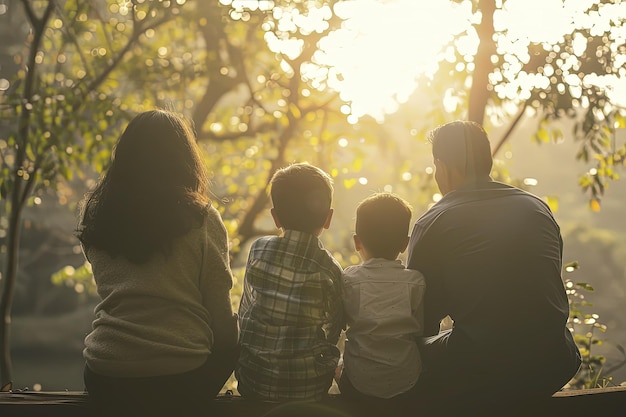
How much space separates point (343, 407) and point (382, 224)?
2.03 feet

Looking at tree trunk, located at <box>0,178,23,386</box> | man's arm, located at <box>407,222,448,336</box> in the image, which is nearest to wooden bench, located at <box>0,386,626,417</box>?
man's arm, located at <box>407,222,448,336</box>

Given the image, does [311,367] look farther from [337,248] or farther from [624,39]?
[337,248]

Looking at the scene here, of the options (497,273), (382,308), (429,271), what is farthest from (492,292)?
(382,308)

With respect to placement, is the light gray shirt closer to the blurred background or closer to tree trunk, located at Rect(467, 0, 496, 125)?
the blurred background

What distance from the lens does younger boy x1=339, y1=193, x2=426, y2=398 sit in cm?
257

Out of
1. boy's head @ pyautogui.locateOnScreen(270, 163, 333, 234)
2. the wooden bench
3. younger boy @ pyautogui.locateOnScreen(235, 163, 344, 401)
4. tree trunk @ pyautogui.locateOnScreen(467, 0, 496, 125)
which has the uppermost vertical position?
tree trunk @ pyautogui.locateOnScreen(467, 0, 496, 125)

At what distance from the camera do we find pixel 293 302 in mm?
2520

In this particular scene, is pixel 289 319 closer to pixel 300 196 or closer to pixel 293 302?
pixel 293 302

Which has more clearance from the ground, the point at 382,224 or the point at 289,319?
the point at 382,224

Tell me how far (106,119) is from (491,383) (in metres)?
3.17

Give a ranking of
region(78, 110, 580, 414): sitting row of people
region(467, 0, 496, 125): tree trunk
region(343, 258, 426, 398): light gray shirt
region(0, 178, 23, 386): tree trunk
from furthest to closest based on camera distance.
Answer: region(0, 178, 23, 386): tree trunk → region(467, 0, 496, 125): tree trunk → region(343, 258, 426, 398): light gray shirt → region(78, 110, 580, 414): sitting row of people

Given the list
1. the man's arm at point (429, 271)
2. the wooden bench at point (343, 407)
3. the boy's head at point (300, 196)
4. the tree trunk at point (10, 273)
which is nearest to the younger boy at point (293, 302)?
the boy's head at point (300, 196)

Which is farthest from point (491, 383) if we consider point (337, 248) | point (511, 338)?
point (337, 248)

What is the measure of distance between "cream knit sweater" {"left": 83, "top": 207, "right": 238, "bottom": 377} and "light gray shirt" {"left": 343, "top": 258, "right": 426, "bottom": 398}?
451 mm
